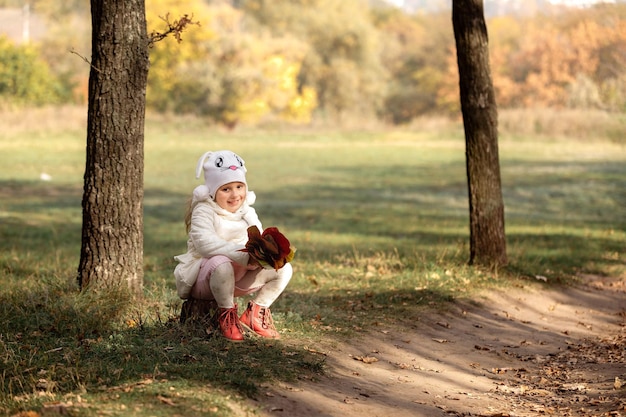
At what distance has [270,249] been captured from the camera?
6.92 metres

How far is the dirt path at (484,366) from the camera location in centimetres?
668

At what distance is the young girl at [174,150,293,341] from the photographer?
7.24 metres

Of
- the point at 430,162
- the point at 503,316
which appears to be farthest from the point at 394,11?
the point at 503,316

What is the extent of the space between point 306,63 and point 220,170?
65661mm

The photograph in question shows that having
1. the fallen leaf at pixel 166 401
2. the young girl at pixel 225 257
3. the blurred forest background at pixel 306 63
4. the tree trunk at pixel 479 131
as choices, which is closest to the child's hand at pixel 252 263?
the young girl at pixel 225 257

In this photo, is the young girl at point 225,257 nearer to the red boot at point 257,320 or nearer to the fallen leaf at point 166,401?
the red boot at point 257,320

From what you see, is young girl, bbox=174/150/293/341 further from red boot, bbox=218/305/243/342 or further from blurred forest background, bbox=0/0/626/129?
blurred forest background, bbox=0/0/626/129

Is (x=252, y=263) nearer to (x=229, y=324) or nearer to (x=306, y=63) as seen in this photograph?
(x=229, y=324)

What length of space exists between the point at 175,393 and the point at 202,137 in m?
44.6

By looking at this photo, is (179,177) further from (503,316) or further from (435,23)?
(435,23)

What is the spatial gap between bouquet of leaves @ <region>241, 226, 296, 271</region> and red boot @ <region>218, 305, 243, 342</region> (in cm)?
59

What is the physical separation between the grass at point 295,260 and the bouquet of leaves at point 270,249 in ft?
2.30

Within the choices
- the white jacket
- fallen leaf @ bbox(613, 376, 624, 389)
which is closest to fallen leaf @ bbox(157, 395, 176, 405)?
the white jacket

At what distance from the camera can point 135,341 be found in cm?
721
